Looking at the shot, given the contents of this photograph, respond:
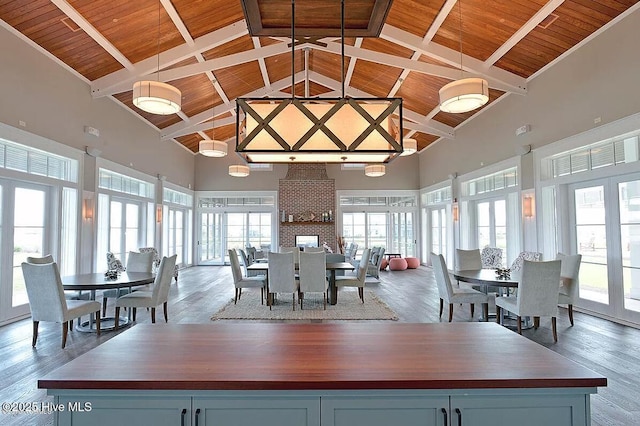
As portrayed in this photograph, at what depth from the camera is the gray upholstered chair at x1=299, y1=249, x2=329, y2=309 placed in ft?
19.2

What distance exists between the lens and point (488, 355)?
4.78 feet

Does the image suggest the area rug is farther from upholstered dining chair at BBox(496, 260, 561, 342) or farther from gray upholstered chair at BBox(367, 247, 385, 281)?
upholstered dining chair at BBox(496, 260, 561, 342)

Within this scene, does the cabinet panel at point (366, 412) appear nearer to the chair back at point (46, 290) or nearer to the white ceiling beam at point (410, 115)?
the chair back at point (46, 290)

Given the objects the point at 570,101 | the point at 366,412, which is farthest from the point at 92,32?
the point at 570,101

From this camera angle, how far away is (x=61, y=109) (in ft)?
19.9

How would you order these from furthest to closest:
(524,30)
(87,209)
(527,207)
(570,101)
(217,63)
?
(217,63) → (527,207) → (87,209) → (570,101) → (524,30)

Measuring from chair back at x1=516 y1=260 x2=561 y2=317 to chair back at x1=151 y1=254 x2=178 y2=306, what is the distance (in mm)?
4259

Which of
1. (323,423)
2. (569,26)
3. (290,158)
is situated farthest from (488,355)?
(569,26)

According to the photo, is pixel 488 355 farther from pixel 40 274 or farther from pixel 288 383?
pixel 40 274

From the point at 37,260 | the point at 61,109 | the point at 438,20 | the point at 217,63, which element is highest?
the point at 438,20

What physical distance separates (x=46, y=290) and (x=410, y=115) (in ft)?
29.2

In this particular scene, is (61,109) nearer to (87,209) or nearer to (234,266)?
(87,209)

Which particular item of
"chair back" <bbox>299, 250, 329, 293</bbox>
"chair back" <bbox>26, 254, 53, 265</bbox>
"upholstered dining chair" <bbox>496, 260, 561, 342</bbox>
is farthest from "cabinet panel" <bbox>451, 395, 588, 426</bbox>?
"chair back" <bbox>26, 254, 53, 265</bbox>

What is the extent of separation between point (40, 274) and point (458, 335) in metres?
4.27
